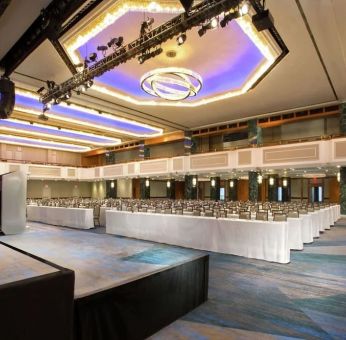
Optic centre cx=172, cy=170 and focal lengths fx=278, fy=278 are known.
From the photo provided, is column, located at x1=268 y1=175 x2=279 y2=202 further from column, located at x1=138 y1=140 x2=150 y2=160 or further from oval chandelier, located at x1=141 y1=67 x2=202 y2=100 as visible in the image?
column, located at x1=138 y1=140 x2=150 y2=160

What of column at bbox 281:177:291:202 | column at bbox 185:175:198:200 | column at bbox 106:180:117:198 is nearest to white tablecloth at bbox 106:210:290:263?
column at bbox 185:175:198:200

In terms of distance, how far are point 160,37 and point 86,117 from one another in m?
10.8

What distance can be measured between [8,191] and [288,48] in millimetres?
9286

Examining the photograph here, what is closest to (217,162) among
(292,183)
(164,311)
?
(292,183)

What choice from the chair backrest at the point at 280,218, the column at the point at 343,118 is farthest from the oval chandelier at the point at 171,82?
the column at the point at 343,118

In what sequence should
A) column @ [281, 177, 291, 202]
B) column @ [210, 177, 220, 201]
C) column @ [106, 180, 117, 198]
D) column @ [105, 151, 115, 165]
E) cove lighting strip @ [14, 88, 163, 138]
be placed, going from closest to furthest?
cove lighting strip @ [14, 88, 163, 138], column @ [281, 177, 291, 202], column @ [210, 177, 220, 201], column @ [106, 180, 117, 198], column @ [105, 151, 115, 165]

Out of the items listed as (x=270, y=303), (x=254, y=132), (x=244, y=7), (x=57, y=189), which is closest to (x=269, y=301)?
(x=270, y=303)

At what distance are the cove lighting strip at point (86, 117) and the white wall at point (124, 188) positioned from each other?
586cm

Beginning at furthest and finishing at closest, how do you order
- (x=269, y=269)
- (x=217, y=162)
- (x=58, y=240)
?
1. (x=217, y=162)
2. (x=58, y=240)
3. (x=269, y=269)

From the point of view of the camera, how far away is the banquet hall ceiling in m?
6.82

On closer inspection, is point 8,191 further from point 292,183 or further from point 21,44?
point 292,183

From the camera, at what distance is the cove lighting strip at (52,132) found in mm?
17109

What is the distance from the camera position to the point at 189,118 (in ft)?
54.1

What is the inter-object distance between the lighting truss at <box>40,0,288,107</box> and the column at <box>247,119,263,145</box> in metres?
7.36
